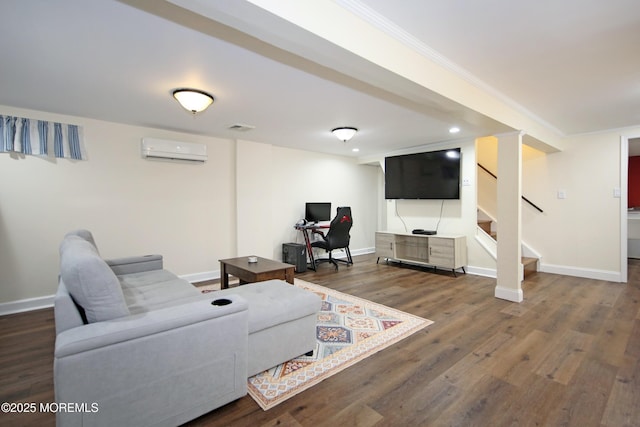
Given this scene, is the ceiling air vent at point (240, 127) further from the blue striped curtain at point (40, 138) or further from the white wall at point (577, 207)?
the white wall at point (577, 207)

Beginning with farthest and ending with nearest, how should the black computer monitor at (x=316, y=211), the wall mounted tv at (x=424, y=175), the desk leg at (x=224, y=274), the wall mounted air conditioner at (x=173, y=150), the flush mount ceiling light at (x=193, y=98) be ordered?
the black computer monitor at (x=316, y=211) → the wall mounted tv at (x=424, y=175) → the wall mounted air conditioner at (x=173, y=150) → the desk leg at (x=224, y=274) → the flush mount ceiling light at (x=193, y=98)

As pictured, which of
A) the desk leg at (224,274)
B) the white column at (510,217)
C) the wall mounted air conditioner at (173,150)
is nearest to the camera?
the white column at (510,217)

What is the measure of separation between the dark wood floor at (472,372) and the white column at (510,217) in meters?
0.22

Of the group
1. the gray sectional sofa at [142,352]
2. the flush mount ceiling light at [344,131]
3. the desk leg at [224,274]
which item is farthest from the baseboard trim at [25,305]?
the flush mount ceiling light at [344,131]

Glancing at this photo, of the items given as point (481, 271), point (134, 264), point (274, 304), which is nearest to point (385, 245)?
point (481, 271)

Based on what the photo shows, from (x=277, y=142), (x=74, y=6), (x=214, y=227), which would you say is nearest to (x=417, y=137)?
(x=277, y=142)

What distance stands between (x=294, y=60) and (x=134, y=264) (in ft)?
8.69

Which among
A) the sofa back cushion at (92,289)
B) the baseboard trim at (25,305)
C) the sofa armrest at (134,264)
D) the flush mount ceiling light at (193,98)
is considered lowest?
the baseboard trim at (25,305)

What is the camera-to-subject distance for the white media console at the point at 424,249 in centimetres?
470

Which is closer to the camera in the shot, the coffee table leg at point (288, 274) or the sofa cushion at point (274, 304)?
the sofa cushion at point (274, 304)

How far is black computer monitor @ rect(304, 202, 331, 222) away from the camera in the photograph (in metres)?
5.79

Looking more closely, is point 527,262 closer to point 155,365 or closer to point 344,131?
point 344,131

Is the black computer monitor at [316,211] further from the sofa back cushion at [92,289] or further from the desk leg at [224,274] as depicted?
the sofa back cushion at [92,289]

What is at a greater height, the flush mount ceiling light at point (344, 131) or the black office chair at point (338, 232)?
the flush mount ceiling light at point (344, 131)
